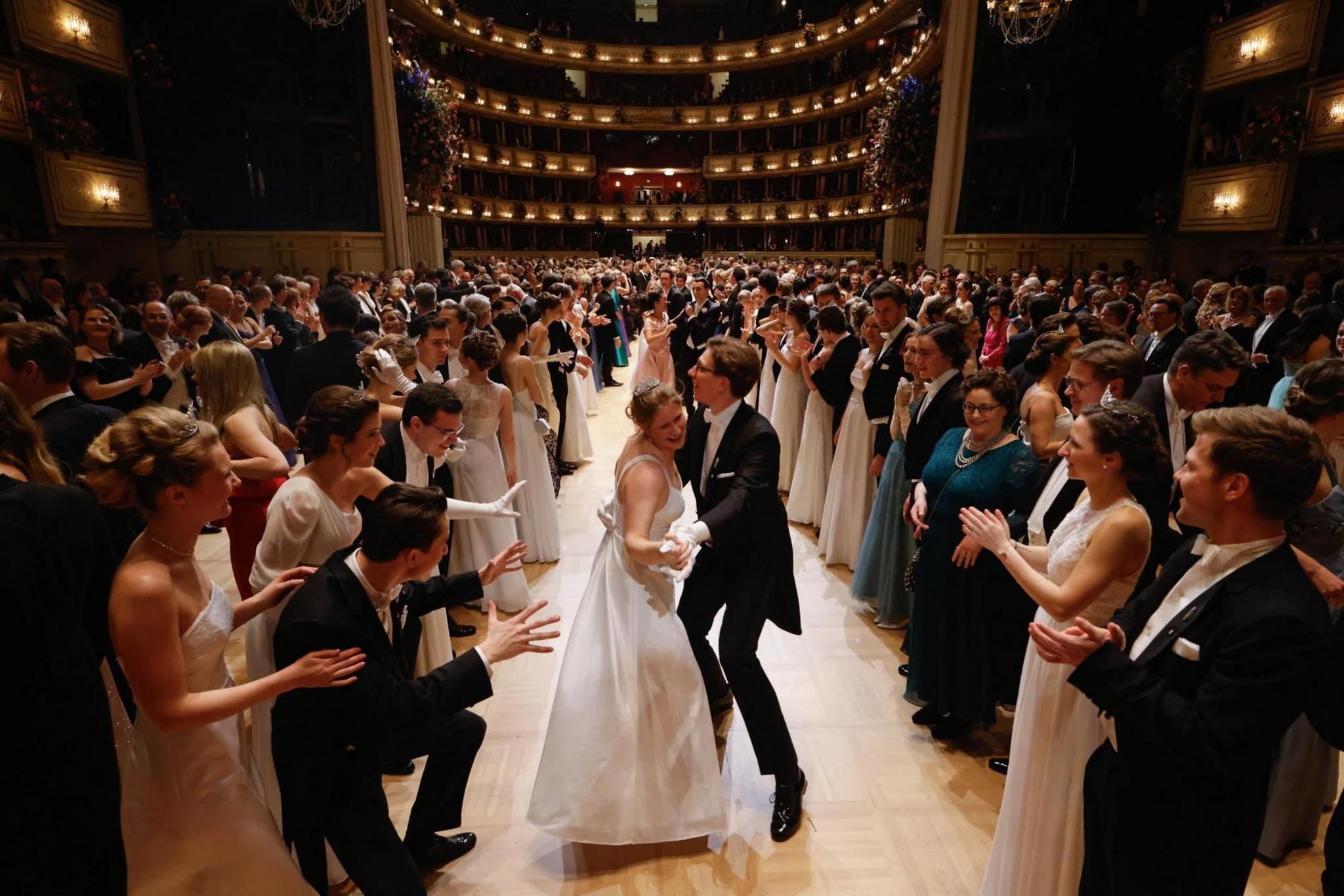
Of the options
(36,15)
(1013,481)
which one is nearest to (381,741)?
(1013,481)

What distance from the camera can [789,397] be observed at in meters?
6.07

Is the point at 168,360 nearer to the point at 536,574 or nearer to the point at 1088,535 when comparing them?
the point at 536,574

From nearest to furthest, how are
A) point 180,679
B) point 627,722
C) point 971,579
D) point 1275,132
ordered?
point 180,679, point 627,722, point 971,579, point 1275,132

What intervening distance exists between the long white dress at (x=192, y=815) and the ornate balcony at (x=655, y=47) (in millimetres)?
21451

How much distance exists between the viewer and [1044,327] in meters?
3.78

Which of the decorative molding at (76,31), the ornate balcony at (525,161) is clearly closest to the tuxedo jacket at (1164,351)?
the decorative molding at (76,31)

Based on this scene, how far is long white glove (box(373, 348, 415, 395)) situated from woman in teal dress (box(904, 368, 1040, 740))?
250 cm

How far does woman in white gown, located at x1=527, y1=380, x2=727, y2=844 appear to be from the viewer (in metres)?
2.27

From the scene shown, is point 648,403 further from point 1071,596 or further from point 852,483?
point 852,483

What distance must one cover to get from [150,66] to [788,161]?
870 inches

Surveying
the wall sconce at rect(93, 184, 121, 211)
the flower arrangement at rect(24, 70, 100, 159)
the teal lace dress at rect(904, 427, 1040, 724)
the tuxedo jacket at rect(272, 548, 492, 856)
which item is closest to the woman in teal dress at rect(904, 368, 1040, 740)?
the teal lace dress at rect(904, 427, 1040, 724)

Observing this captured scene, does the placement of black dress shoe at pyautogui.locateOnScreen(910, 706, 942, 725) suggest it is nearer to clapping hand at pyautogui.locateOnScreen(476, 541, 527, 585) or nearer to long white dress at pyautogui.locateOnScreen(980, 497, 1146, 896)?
long white dress at pyautogui.locateOnScreen(980, 497, 1146, 896)

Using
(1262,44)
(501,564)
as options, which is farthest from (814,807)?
(1262,44)

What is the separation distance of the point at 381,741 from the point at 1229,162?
49.6 feet
